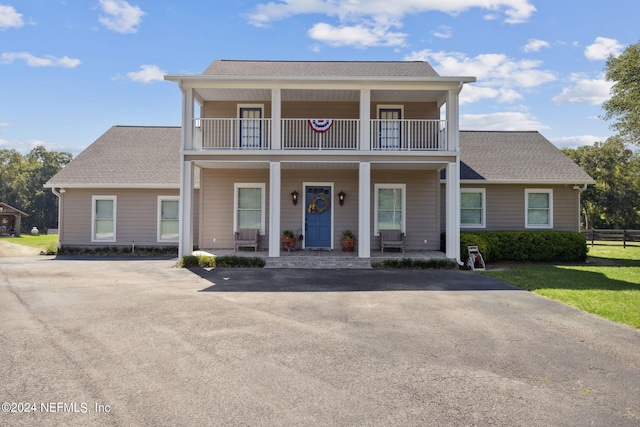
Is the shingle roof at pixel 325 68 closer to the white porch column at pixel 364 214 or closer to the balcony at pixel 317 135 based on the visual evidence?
the balcony at pixel 317 135

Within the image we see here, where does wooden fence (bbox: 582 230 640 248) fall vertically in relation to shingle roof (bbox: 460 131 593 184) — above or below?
below

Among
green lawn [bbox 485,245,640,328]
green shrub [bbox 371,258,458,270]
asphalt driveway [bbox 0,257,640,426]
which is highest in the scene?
green shrub [bbox 371,258,458,270]

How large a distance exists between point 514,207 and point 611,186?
27695 mm

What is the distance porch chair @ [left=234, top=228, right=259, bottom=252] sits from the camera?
13.6 metres

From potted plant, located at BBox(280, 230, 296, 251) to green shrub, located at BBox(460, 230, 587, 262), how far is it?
5.71m

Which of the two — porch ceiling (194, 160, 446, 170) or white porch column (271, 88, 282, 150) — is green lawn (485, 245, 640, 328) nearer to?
porch ceiling (194, 160, 446, 170)

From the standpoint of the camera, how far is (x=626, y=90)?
46.1ft

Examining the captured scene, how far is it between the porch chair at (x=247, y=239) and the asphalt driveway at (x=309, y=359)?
17.1ft

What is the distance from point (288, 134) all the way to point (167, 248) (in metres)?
6.59

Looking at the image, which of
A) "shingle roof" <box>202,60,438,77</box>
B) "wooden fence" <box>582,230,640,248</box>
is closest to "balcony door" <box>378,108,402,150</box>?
"shingle roof" <box>202,60,438,77</box>

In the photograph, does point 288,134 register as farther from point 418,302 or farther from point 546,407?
point 546,407

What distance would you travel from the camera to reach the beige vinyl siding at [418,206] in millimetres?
14484

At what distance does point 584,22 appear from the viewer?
12.1m

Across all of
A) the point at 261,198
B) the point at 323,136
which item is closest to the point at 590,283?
the point at 323,136
